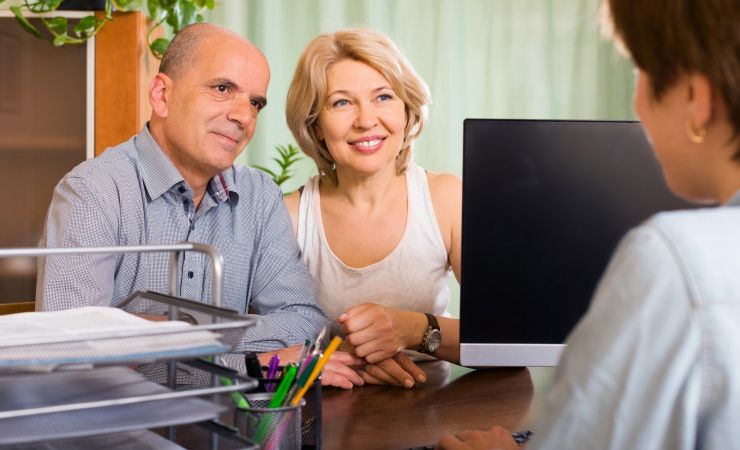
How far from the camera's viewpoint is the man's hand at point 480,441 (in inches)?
41.0

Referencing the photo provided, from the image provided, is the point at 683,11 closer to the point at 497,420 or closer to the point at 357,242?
the point at 497,420

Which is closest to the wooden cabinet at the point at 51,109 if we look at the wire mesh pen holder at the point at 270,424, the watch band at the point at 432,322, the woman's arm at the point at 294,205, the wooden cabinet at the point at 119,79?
the wooden cabinet at the point at 119,79

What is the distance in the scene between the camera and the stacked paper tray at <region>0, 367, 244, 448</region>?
0.74 meters

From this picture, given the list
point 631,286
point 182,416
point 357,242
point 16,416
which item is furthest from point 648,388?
point 357,242

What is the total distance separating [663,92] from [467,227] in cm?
65

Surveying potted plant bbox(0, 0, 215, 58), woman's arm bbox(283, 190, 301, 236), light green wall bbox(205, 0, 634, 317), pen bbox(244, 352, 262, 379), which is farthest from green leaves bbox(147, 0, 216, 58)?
pen bbox(244, 352, 262, 379)

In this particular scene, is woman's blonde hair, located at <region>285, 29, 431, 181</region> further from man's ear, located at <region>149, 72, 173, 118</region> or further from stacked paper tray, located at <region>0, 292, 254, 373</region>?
stacked paper tray, located at <region>0, 292, 254, 373</region>

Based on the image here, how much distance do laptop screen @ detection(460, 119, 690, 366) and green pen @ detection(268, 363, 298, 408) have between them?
0.36 metres

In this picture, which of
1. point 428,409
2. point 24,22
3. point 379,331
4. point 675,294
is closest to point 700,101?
point 675,294

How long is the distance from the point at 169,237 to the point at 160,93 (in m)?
0.33

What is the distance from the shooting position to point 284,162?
3.47 meters

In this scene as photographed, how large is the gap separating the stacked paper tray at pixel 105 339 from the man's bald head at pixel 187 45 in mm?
1131

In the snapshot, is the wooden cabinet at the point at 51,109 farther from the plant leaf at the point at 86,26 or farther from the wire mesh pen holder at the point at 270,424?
the wire mesh pen holder at the point at 270,424

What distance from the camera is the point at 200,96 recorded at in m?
1.89
